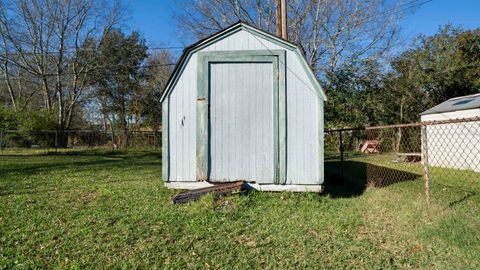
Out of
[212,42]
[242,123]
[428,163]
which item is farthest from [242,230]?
[428,163]

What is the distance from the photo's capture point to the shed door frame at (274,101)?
5.54 m

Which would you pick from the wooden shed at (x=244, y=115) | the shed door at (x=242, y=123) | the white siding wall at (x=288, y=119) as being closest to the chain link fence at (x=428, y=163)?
the white siding wall at (x=288, y=119)

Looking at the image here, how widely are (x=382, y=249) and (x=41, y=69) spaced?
78.5 ft

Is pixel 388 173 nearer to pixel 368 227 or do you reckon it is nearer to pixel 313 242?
pixel 368 227

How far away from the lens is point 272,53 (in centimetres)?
564

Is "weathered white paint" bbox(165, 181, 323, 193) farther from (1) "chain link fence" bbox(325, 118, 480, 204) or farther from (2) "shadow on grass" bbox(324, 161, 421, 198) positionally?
(1) "chain link fence" bbox(325, 118, 480, 204)

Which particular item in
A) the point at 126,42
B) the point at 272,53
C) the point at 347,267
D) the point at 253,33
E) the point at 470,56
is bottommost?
the point at 347,267

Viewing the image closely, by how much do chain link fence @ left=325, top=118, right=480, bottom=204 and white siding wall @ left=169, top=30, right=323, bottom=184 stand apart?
48.7 inches

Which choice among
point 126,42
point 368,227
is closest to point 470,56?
point 368,227

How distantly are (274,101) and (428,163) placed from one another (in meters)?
3.31

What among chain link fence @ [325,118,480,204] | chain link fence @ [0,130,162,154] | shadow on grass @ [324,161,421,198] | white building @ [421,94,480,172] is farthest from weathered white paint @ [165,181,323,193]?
chain link fence @ [0,130,162,154]

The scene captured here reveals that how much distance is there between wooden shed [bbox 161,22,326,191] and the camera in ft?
18.2

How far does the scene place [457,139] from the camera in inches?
385

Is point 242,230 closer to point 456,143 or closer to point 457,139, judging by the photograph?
point 457,139
